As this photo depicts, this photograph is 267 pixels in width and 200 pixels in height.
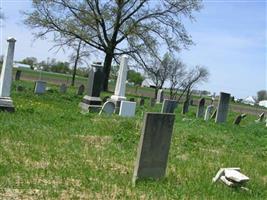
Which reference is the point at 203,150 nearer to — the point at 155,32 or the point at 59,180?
the point at 59,180

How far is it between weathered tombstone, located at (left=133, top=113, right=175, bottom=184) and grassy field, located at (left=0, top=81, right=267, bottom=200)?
185 millimetres

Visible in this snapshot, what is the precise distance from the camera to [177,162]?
8.17 metres

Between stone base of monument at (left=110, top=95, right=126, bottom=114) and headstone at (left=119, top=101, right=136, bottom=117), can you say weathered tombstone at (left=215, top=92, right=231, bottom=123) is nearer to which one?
stone base of monument at (left=110, top=95, right=126, bottom=114)

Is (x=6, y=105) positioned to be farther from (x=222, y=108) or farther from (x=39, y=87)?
(x=39, y=87)

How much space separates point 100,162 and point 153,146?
116 cm

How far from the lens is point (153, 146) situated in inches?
260

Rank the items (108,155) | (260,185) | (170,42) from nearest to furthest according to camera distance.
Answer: (260,185), (108,155), (170,42)

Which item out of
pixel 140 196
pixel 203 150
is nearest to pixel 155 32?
pixel 203 150

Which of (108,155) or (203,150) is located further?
(203,150)

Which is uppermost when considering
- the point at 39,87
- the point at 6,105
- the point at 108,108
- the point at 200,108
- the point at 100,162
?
the point at 200,108

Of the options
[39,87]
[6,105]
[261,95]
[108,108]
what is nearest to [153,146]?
[6,105]

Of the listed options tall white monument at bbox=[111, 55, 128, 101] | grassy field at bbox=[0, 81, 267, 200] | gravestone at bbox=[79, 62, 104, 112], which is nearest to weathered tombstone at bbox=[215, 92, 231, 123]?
tall white monument at bbox=[111, 55, 128, 101]

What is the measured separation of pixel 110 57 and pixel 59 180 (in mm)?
31016

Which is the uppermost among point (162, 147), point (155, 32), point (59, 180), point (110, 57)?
point (155, 32)
